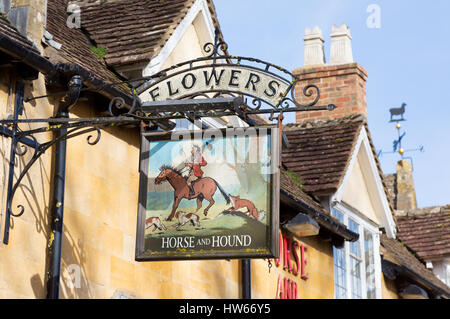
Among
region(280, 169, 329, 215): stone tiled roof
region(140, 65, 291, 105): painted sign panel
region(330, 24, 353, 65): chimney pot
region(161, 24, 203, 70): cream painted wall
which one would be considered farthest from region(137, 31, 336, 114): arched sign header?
region(330, 24, 353, 65): chimney pot

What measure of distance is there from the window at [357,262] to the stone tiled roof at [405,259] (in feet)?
1.84

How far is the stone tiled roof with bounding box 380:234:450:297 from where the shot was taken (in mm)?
Answer: 18848

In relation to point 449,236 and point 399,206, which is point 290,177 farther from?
point 399,206

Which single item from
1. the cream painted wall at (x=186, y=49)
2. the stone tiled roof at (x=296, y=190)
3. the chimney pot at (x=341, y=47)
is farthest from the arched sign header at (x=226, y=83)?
the chimney pot at (x=341, y=47)

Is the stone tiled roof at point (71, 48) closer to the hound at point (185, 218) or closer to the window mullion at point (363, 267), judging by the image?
the hound at point (185, 218)

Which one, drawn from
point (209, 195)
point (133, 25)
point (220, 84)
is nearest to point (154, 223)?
point (209, 195)

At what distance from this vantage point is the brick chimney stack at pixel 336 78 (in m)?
20.6

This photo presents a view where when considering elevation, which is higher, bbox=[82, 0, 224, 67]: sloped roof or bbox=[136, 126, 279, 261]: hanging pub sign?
bbox=[82, 0, 224, 67]: sloped roof

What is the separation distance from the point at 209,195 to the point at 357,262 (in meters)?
8.73

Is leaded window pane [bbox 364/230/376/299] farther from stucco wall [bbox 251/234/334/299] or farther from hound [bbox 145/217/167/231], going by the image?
hound [bbox 145/217/167/231]

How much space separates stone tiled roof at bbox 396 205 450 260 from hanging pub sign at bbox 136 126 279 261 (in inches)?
519

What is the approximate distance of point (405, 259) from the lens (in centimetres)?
2045

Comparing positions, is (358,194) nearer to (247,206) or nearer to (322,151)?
(322,151)

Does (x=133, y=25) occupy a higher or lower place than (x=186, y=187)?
higher
